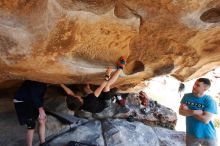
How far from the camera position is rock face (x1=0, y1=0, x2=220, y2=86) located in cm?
412

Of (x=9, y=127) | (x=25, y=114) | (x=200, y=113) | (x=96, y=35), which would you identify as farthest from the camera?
(x=9, y=127)

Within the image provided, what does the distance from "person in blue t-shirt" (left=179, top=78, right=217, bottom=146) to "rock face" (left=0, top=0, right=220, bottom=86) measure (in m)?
1.10

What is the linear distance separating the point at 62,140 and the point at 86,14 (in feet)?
8.00

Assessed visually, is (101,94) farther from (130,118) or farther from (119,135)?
(130,118)

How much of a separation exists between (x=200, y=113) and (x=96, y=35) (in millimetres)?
1772

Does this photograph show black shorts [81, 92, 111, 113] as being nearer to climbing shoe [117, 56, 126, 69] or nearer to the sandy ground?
climbing shoe [117, 56, 126, 69]

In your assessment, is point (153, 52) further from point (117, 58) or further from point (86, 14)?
point (86, 14)

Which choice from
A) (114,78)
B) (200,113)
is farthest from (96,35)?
(200,113)

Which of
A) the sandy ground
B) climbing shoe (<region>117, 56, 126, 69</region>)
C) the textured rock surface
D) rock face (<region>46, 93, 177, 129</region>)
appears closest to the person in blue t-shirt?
climbing shoe (<region>117, 56, 126, 69</region>)

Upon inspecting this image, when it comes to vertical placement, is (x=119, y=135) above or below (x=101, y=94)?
below

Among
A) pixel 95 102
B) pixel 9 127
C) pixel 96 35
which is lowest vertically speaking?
pixel 9 127

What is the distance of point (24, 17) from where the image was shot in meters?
4.14

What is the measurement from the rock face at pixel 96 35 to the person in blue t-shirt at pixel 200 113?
1.10 meters

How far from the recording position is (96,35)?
15.7 feet
